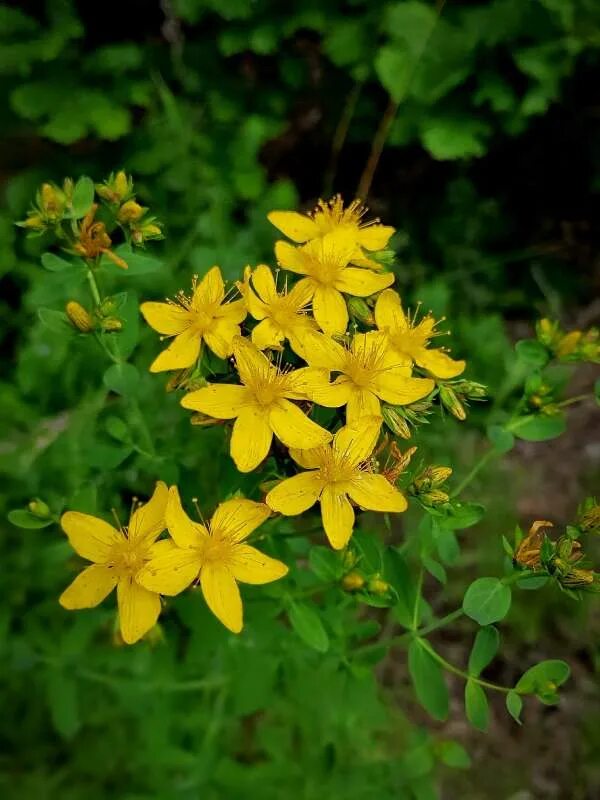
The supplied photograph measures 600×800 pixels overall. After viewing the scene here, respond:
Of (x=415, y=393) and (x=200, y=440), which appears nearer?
(x=415, y=393)

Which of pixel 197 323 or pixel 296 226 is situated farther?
pixel 296 226

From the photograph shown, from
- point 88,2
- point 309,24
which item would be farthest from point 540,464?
point 88,2

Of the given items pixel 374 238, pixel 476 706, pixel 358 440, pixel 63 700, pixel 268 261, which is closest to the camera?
pixel 358 440

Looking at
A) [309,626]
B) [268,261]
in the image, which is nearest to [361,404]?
[309,626]

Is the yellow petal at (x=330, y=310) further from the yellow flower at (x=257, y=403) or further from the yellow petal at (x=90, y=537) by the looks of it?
the yellow petal at (x=90, y=537)

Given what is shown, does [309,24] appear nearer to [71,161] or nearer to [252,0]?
[252,0]

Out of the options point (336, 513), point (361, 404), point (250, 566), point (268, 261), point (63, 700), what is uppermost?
point (361, 404)

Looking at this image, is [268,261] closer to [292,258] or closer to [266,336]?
[292,258]
